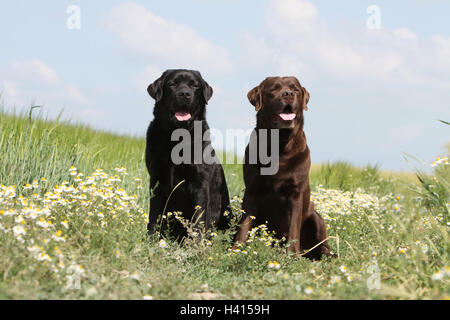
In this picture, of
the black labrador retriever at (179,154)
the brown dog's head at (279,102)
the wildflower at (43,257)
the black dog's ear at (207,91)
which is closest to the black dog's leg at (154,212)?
the black labrador retriever at (179,154)

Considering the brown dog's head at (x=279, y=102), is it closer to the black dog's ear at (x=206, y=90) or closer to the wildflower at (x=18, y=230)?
the black dog's ear at (x=206, y=90)

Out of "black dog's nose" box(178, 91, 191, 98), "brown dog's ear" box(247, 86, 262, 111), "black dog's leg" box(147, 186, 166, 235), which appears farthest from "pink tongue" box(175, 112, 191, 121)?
"black dog's leg" box(147, 186, 166, 235)

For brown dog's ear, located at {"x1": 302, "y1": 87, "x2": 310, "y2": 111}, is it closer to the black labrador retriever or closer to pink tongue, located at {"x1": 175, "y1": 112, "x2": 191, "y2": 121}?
the black labrador retriever

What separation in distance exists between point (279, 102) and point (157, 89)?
51.7 inches

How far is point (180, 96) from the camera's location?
4746 millimetres

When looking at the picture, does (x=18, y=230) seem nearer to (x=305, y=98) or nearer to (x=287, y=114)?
(x=287, y=114)

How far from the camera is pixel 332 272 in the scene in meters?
3.56

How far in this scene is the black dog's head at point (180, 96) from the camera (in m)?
4.80

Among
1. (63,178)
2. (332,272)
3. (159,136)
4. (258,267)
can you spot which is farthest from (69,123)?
(332,272)

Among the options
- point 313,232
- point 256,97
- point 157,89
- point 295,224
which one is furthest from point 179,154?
point 313,232

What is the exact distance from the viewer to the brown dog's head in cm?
459

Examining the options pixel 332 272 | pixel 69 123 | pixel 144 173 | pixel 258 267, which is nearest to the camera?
pixel 332 272

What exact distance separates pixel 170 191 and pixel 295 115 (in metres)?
1.47
